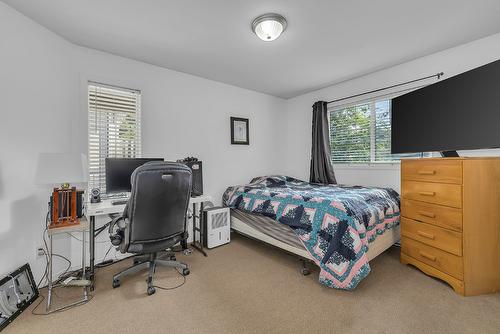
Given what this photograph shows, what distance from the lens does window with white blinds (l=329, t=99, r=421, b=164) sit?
10.2ft

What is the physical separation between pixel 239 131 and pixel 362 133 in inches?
75.3

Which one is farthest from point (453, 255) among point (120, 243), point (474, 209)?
point (120, 243)

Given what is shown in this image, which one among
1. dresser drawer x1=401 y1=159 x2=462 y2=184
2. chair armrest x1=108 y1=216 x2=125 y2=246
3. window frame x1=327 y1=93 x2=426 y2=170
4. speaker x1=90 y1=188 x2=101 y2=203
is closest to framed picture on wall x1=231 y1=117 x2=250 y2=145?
window frame x1=327 y1=93 x2=426 y2=170

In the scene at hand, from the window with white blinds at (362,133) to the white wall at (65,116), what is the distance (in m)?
1.55

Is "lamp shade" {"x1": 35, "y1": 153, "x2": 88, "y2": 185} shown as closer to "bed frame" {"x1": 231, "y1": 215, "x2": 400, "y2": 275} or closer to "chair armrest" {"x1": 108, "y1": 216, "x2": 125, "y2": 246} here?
"chair armrest" {"x1": 108, "y1": 216, "x2": 125, "y2": 246}

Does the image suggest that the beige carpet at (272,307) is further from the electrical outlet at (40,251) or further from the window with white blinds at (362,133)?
the window with white blinds at (362,133)

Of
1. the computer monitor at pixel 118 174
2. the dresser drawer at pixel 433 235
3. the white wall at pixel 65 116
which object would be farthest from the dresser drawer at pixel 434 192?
the computer monitor at pixel 118 174

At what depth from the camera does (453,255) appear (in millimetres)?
1897

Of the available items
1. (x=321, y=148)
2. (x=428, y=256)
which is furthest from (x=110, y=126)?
(x=428, y=256)

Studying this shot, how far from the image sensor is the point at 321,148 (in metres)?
3.65

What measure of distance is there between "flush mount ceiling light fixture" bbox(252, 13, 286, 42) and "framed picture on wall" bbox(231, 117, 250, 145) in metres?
1.72

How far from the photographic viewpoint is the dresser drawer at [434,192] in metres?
1.89

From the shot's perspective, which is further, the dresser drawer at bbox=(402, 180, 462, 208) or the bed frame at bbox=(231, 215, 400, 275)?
the bed frame at bbox=(231, 215, 400, 275)

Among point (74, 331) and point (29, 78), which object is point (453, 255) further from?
point (29, 78)
